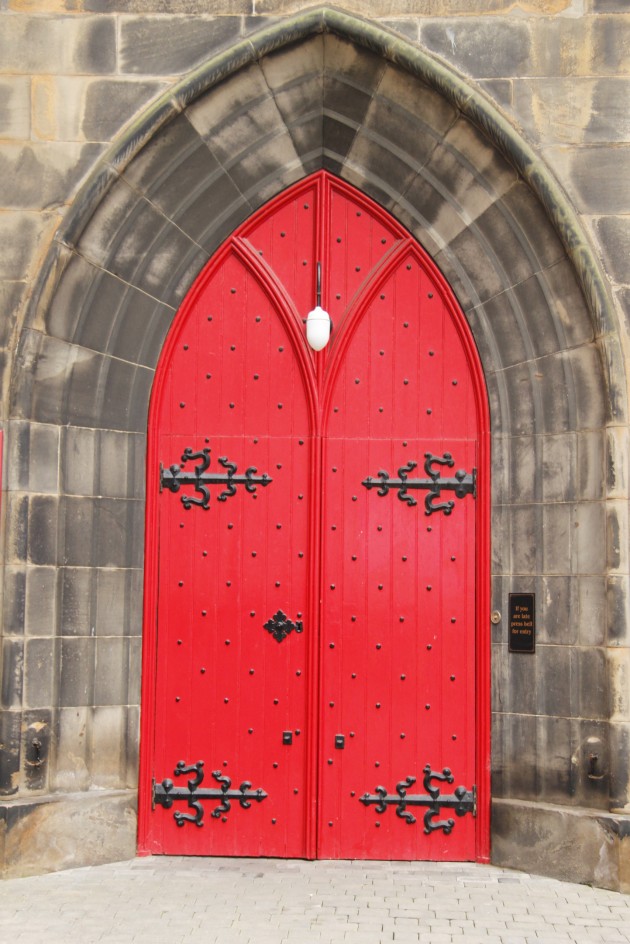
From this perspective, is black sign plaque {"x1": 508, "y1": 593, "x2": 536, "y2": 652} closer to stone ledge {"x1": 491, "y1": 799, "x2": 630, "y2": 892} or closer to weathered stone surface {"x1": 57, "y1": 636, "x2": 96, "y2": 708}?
stone ledge {"x1": 491, "y1": 799, "x2": 630, "y2": 892}

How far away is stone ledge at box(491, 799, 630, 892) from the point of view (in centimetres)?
570

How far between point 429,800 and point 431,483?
170 cm

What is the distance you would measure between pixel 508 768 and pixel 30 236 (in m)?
3.72

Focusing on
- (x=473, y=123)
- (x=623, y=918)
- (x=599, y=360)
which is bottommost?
(x=623, y=918)

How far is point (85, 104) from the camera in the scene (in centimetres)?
613

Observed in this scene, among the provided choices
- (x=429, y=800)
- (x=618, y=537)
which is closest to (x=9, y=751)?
(x=429, y=800)

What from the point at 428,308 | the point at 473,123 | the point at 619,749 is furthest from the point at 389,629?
the point at 473,123

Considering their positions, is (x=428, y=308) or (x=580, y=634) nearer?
(x=580, y=634)

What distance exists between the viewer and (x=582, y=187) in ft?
19.7

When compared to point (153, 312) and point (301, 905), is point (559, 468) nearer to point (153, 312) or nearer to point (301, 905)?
point (153, 312)

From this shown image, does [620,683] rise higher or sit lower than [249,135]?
lower

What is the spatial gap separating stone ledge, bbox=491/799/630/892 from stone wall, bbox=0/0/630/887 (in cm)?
2

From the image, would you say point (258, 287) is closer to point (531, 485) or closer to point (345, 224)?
point (345, 224)

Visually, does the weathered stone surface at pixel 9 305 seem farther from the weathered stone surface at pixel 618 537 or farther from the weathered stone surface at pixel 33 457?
the weathered stone surface at pixel 618 537
